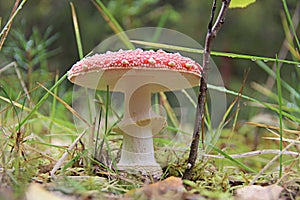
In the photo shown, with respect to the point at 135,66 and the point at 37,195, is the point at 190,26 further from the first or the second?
the point at 37,195

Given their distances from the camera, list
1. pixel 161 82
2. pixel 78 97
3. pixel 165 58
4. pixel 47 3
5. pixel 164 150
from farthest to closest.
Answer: pixel 47 3 < pixel 78 97 < pixel 164 150 < pixel 161 82 < pixel 165 58

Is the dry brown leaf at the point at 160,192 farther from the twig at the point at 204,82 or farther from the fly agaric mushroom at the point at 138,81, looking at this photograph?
the fly agaric mushroom at the point at 138,81

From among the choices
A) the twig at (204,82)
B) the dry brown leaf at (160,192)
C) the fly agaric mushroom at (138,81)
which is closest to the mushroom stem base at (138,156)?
the fly agaric mushroom at (138,81)

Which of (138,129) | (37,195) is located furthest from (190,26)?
(37,195)

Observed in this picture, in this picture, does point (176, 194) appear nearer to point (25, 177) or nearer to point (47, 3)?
point (25, 177)

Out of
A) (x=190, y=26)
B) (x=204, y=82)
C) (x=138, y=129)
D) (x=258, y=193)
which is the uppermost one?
(x=190, y=26)

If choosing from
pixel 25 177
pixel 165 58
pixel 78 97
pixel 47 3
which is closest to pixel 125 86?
pixel 165 58
